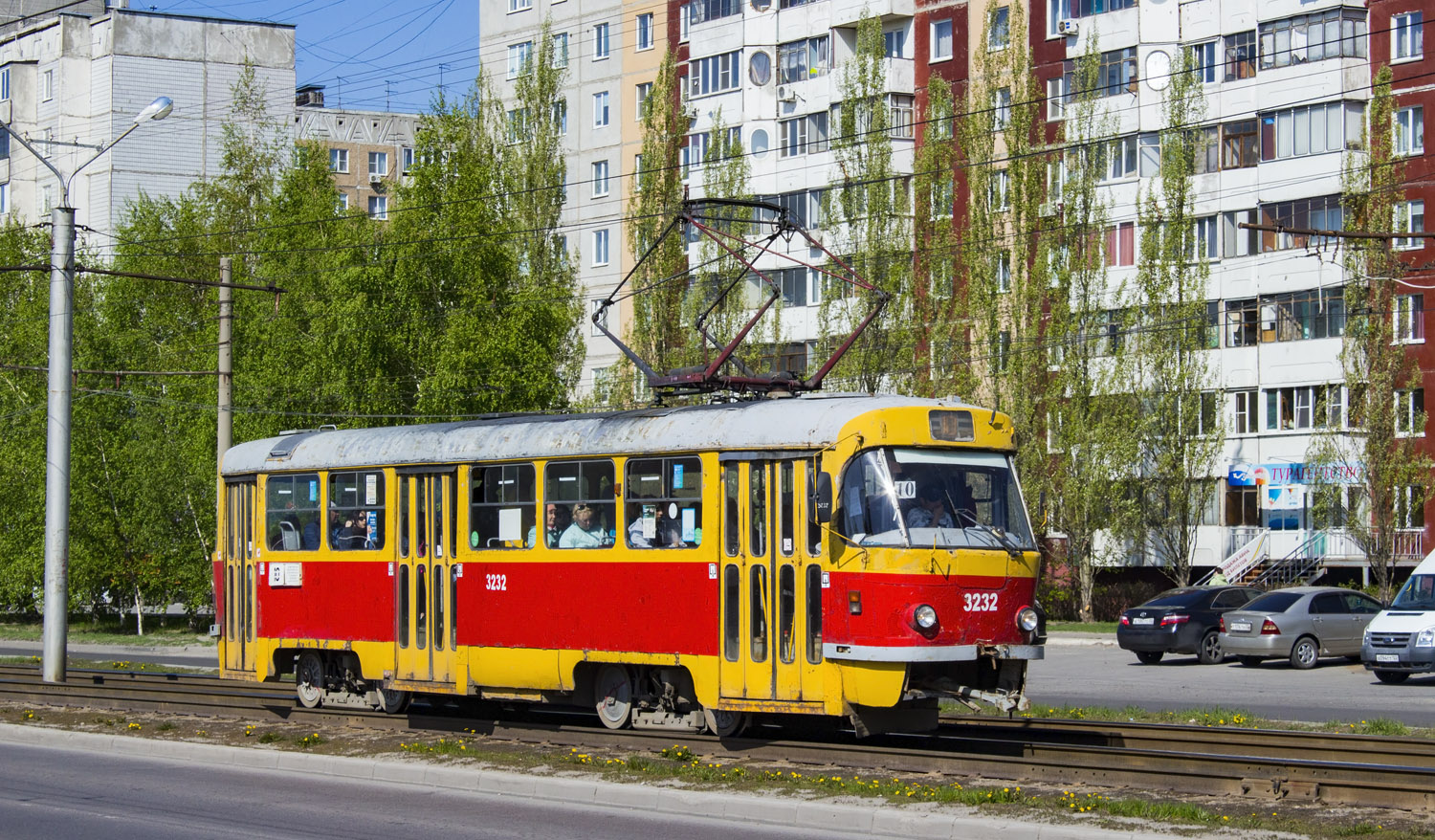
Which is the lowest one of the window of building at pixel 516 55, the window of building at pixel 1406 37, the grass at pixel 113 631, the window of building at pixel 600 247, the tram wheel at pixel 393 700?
the grass at pixel 113 631

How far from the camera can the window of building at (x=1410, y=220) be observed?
47.0 metres

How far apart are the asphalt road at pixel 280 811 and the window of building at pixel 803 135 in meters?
43.6

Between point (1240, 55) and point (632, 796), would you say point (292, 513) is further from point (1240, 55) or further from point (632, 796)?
point (1240, 55)

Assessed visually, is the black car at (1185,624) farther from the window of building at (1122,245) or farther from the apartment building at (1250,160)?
the window of building at (1122,245)

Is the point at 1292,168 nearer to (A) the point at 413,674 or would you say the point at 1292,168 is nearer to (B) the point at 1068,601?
(B) the point at 1068,601

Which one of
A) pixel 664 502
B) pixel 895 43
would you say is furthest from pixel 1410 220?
pixel 664 502

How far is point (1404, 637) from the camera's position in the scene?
25047mm

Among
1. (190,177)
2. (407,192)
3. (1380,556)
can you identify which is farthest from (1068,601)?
(190,177)

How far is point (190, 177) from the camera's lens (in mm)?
75812

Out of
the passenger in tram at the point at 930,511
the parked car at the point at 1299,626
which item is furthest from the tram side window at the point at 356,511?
the parked car at the point at 1299,626

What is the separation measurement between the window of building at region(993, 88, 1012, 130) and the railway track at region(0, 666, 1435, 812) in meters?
35.3

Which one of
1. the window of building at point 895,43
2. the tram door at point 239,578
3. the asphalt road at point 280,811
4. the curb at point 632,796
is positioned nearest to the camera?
the curb at point 632,796

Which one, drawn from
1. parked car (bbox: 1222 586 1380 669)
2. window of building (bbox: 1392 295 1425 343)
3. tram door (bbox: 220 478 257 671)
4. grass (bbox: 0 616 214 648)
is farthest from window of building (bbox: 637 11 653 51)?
tram door (bbox: 220 478 257 671)

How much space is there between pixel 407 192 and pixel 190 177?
31.9m
